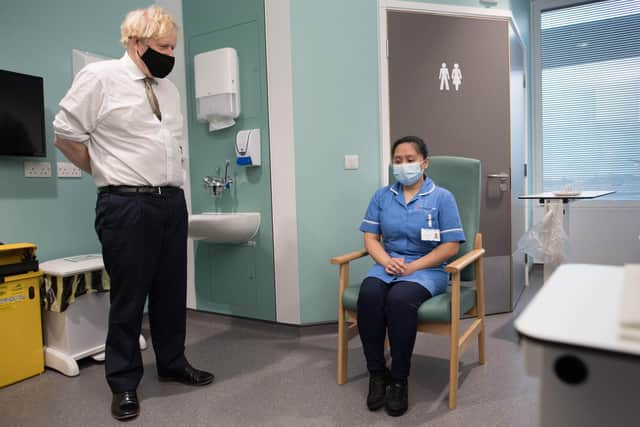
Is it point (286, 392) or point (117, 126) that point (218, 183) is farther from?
point (286, 392)

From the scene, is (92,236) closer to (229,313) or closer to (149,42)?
(229,313)

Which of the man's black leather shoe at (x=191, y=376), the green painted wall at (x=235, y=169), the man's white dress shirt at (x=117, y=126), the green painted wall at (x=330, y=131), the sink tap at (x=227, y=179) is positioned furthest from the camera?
the sink tap at (x=227, y=179)

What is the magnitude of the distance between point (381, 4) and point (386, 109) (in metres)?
0.64

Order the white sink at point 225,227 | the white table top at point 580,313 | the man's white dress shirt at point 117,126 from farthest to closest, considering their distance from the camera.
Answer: the white sink at point 225,227, the man's white dress shirt at point 117,126, the white table top at point 580,313

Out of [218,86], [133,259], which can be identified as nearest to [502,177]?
[218,86]

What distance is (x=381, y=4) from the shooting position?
2.78m

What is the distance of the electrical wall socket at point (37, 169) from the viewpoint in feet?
8.13

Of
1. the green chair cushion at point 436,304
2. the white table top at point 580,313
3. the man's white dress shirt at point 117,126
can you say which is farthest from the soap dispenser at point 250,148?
the white table top at point 580,313

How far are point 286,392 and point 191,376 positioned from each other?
0.46m

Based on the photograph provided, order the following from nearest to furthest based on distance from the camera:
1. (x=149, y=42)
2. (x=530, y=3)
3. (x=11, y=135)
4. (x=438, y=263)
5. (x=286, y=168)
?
(x=149, y=42)
(x=438, y=263)
(x=11, y=135)
(x=286, y=168)
(x=530, y=3)

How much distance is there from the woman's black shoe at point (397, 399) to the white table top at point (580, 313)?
1013 millimetres

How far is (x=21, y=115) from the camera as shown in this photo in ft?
7.76

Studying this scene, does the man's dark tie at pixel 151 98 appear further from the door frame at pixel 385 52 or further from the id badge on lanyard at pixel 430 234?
the door frame at pixel 385 52

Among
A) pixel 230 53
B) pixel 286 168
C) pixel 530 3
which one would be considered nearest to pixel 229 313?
pixel 286 168
